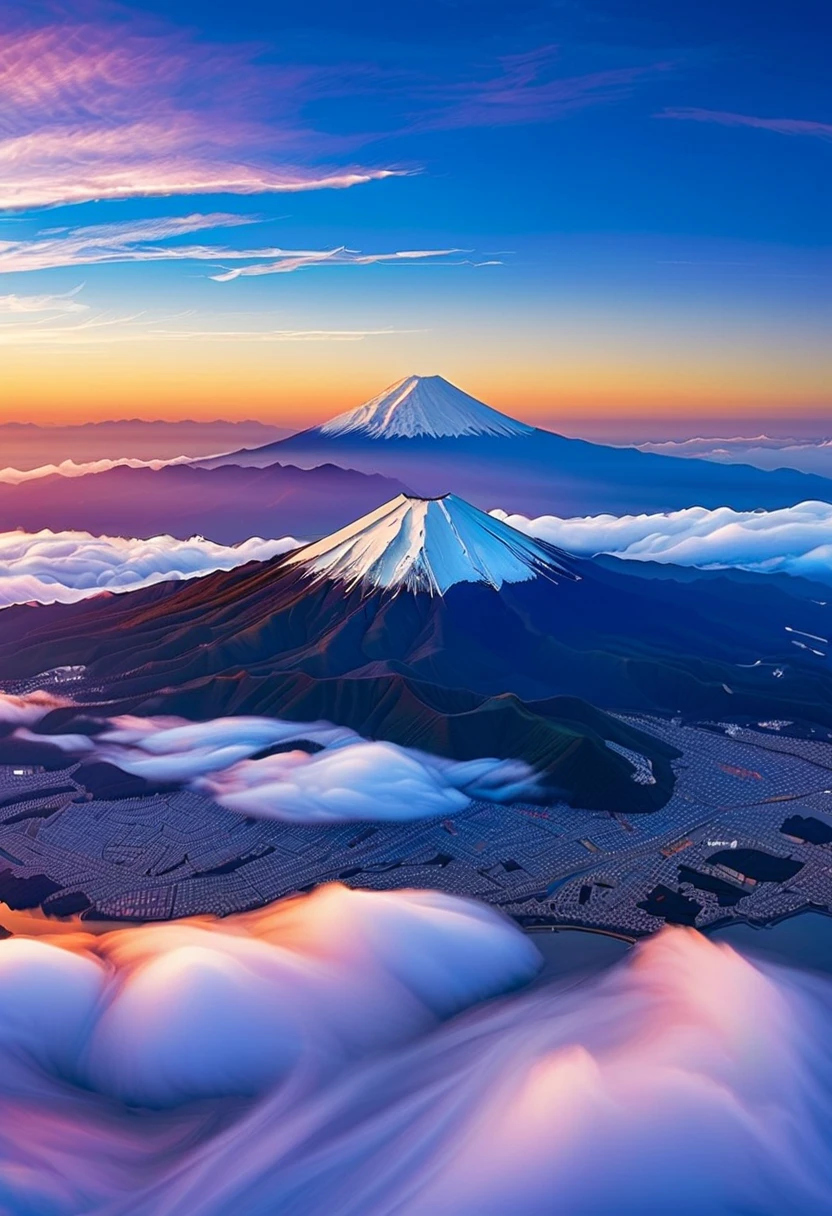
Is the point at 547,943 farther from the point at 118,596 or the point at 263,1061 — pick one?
the point at 118,596

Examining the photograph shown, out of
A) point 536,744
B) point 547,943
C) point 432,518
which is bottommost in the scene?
point 547,943

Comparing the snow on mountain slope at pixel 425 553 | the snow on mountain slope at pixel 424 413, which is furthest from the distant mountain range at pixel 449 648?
the snow on mountain slope at pixel 424 413

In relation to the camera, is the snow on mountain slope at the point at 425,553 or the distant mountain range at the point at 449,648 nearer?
the distant mountain range at the point at 449,648

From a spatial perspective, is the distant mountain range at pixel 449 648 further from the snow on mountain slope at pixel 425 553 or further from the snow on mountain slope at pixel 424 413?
the snow on mountain slope at pixel 424 413

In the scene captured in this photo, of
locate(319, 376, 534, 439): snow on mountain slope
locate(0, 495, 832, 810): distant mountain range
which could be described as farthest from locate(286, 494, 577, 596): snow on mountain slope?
locate(319, 376, 534, 439): snow on mountain slope

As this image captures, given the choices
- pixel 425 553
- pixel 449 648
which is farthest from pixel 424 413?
pixel 449 648

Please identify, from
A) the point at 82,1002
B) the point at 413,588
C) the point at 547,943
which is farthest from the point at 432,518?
the point at 82,1002
